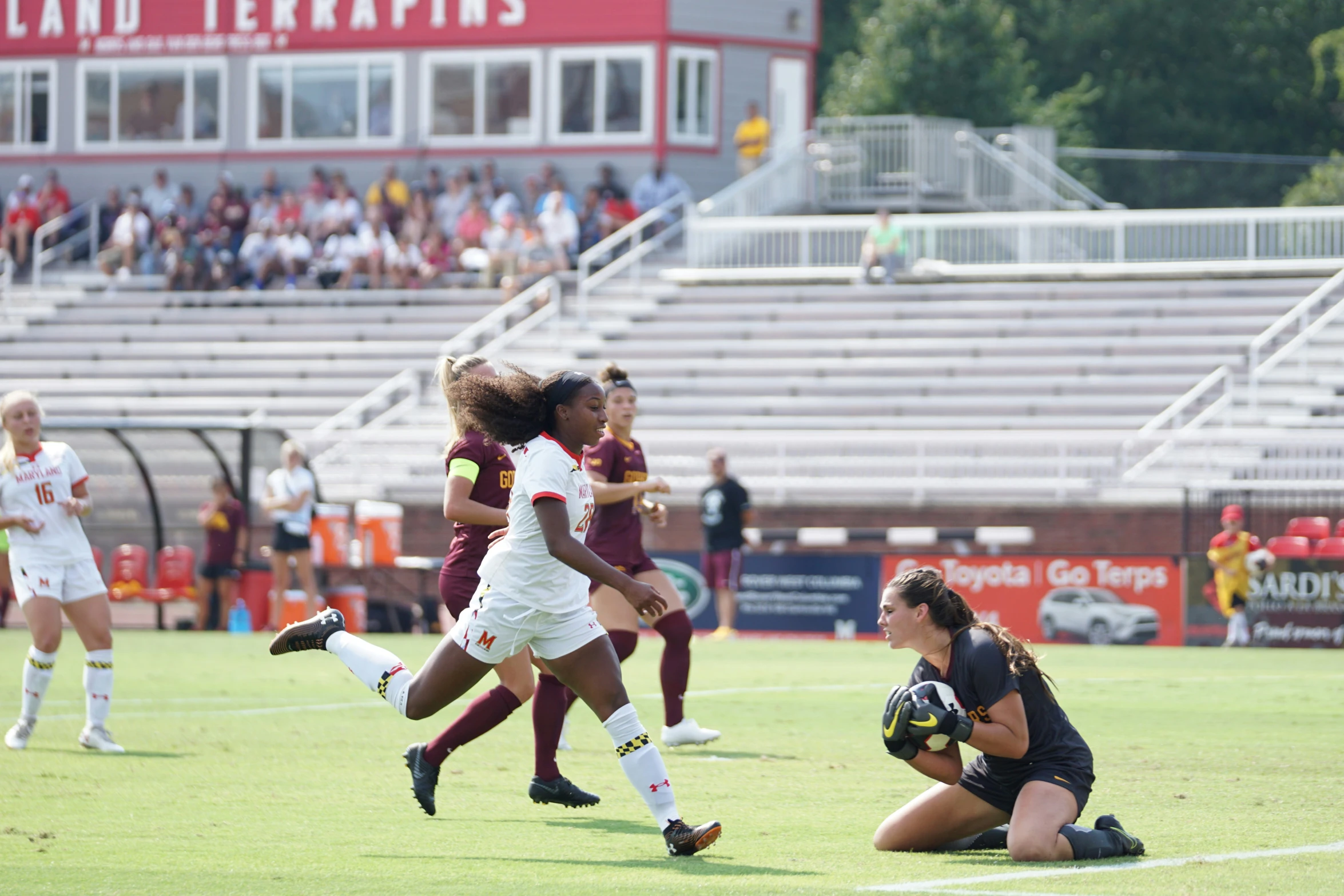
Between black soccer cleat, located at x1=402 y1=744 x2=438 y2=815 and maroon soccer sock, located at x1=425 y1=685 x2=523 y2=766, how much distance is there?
0.03m

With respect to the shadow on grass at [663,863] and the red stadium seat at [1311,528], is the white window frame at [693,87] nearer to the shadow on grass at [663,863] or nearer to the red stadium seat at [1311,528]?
the red stadium seat at [1311,528]

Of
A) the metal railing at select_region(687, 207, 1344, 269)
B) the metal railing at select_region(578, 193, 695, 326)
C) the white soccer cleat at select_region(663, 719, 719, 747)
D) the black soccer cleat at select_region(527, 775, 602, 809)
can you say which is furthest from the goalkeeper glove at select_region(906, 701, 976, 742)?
the metal railing at select_region(578, 193, 695, 326)

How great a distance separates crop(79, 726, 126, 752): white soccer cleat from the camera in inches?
456

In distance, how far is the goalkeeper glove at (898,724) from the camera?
24.4ft

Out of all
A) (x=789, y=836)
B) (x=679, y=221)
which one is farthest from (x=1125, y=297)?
(x=789, y=836)

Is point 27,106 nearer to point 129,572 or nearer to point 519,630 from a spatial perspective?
point 129,572

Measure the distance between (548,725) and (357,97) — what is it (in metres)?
31.3

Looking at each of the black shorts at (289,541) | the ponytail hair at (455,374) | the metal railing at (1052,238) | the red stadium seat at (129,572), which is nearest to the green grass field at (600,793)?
the ponytail hair at (455,374)

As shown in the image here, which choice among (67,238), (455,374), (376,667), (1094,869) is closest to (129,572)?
(67,238)

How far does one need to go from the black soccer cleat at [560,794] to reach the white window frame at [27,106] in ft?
113

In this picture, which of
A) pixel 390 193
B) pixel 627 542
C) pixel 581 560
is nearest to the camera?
pixel 581 560

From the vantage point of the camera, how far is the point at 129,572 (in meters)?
25.1

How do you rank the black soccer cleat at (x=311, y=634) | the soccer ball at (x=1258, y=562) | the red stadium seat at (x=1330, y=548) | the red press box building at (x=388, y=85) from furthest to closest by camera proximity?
the red press box building at (x=388, y=85)
the red stadium seat at (x=1330, y=548)
the soccer ball at (x=1258, y=562)
the black soccer cleat at (x=311, y=634)

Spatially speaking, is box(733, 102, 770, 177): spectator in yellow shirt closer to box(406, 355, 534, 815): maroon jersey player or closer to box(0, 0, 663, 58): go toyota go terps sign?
box(0, 0, 663, 58): go toyota go terps sign
